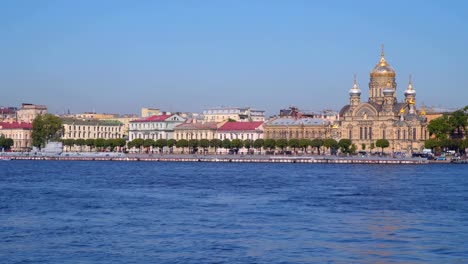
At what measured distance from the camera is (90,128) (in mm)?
107250

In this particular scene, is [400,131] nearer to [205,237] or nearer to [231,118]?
[231,118]

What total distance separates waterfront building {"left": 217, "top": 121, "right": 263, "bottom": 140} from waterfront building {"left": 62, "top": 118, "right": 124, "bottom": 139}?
17.6m

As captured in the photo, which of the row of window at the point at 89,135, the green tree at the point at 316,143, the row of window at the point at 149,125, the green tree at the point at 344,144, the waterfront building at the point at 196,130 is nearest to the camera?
the green tree at the point at 344,144

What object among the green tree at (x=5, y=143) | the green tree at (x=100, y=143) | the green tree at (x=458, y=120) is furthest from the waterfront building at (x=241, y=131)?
the green tree at (x=5, y=143)

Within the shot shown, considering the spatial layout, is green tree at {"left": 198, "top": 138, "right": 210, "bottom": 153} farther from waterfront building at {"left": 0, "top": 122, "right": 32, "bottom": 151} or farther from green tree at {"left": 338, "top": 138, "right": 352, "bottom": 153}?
waterfront building at {"left": 0, "top": 122, "right": 32, "bottom": 151}

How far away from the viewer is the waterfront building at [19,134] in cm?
10388

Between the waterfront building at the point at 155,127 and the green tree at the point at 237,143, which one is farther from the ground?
the waterfront building at the point at 155,127

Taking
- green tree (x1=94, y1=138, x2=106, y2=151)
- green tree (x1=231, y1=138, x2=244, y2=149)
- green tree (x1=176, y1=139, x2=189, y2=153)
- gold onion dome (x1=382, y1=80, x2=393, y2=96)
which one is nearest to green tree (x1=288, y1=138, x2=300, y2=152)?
green tree (x1=231, y1=138, x2=244, y2=149)

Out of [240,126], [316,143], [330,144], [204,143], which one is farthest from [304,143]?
[240,126]

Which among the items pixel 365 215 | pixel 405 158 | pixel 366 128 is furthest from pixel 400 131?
pixel 365 215

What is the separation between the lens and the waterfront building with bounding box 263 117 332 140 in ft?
291

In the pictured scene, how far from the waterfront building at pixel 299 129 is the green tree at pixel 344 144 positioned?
288 inches

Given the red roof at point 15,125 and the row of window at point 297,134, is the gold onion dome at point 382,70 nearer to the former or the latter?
the row of window at point 297,134

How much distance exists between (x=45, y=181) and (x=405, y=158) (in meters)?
35.1
